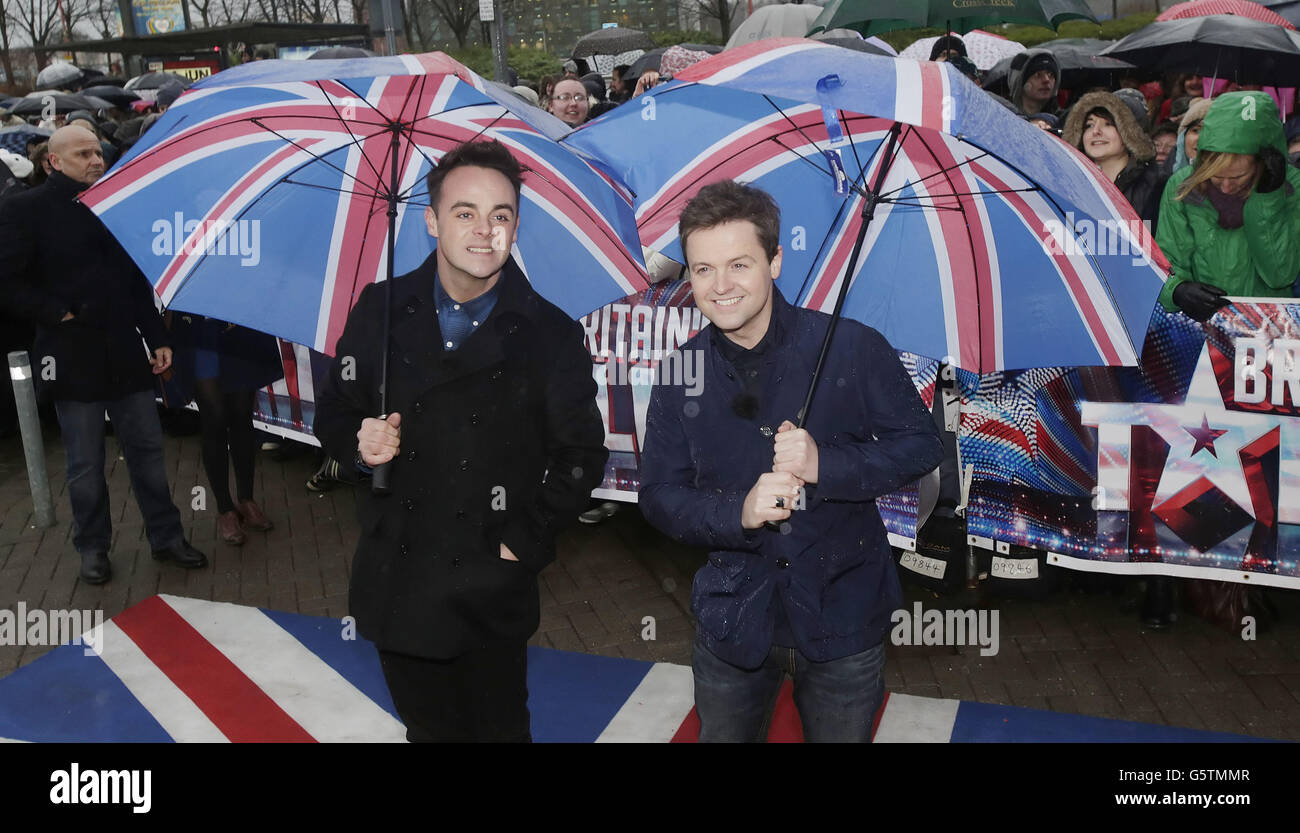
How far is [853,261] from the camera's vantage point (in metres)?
3.20

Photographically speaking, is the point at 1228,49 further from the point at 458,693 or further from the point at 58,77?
the point at 58,77

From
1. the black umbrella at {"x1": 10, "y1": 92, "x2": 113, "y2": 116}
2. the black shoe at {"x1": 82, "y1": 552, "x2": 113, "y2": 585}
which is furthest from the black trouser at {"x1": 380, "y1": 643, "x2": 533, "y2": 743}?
the black umbrella at {"x1": 10, "y1": 92, "x2": 113, "y2": 116}

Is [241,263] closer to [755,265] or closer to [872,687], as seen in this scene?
[755,265]

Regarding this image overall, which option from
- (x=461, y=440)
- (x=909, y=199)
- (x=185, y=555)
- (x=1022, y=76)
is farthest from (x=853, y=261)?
(x=1022, y=76)

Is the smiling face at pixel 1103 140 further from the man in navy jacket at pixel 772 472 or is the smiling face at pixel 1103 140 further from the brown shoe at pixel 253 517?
the brown shoe at pixel 253 517

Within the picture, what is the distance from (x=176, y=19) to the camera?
57.2 m

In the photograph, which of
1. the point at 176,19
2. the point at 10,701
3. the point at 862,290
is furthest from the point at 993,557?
the point at 176,19

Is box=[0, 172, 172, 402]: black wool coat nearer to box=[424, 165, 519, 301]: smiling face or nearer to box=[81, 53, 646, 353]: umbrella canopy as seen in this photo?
box=[81, 53, 646, 353]: umbrella canopy

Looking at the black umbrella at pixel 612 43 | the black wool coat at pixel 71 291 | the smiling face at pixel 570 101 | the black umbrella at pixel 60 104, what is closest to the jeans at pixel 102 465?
the black wool coat at pixel 71 291

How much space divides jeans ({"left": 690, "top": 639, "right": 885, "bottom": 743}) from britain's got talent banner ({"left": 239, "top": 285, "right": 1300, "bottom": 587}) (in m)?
2.62

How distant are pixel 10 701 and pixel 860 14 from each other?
7.34 metres

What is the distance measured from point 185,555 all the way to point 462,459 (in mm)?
3997

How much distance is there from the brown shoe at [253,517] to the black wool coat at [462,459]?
13.3 feet

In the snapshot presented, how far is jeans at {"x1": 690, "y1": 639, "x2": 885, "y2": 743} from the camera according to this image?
295cm
